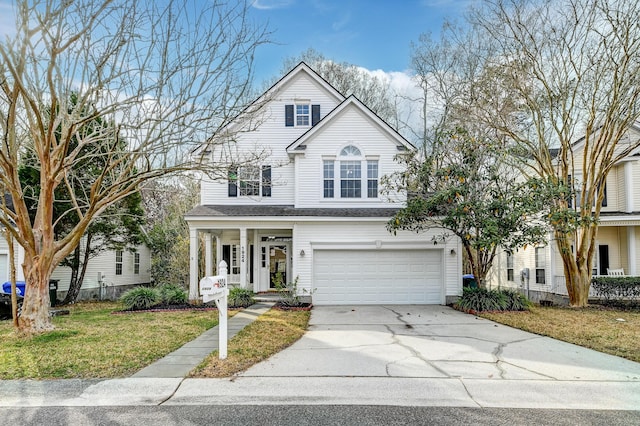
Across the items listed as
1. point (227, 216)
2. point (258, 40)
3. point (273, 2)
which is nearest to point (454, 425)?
point (258, 40)

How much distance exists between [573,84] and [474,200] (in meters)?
5.77

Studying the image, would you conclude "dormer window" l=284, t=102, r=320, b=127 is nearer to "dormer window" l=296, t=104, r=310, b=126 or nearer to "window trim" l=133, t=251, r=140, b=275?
"dormer window" l=296, t=104, r=310, b=126

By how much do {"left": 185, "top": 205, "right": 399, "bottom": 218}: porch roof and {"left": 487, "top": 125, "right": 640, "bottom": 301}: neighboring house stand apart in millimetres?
6312

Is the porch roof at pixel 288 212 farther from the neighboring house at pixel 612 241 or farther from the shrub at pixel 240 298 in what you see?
the neighboring house at pixel 612 241

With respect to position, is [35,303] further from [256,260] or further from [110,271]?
[110,271]

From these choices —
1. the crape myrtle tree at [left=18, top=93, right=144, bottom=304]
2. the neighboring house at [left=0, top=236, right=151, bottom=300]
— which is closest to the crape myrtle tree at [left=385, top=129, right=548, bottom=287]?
the crape myrtle tree at [left=18, top=93, right=144, bottom=304]

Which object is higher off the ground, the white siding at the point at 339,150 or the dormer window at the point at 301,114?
the dormer window at the point at 301,114

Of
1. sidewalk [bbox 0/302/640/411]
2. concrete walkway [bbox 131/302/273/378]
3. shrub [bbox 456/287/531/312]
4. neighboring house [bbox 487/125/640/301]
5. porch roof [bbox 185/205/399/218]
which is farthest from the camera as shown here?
neighboring house [bbox 487/125/640/301]

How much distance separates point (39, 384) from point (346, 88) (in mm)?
26901

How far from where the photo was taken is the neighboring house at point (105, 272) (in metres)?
16.8

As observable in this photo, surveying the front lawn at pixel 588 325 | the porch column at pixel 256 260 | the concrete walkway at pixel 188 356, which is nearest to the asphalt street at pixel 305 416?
the concrete walkway at pixel 188 356

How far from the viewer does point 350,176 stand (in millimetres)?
16281

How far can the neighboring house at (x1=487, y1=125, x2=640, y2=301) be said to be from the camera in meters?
17.7

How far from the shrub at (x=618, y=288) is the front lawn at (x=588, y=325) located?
195 centimetres
